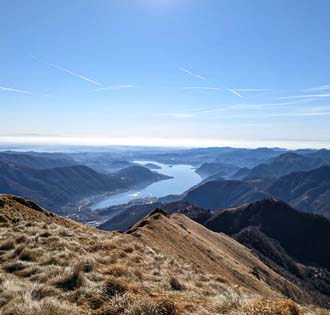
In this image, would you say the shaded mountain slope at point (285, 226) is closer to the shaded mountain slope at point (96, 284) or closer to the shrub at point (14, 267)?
the shaded mountain slope at point (96, 284)

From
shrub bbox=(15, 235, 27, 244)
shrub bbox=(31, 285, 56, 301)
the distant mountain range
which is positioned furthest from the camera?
the distant mountain range

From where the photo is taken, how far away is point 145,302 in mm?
9930

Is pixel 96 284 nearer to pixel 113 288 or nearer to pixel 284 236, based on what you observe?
pixel 113 288

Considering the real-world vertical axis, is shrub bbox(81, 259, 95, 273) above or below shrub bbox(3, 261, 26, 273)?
above

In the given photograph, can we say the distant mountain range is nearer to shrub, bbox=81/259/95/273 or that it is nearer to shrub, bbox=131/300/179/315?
shrub, bbox=81/259/95/273

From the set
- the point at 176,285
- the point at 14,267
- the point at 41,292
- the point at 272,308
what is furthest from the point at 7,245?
the point at 272,308

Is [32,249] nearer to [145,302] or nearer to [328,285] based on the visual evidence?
[145,302]

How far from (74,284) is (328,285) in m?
112

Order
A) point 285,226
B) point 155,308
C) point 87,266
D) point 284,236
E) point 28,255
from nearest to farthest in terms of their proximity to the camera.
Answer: point 155,308 → point 87,266 → point 28,255 → point 284,236 → point 285,226

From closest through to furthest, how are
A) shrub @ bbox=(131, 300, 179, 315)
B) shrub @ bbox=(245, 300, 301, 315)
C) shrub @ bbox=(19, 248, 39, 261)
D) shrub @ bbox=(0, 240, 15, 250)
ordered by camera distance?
shrub @ bbox=(131, 300, 179, 315) < shrub @ bbox=(245, 300, 301, 315) < shrub @ bbox=(19, 248, 39, 261) < shrub @ bbox=(0, 240, 15, 250)

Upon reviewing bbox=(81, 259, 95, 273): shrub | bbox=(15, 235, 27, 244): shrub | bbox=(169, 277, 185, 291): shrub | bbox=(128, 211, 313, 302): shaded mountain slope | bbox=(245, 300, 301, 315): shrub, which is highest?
bbox=(245, 300, 301, 315): shrub

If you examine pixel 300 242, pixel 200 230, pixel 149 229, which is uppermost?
pixel 149 229

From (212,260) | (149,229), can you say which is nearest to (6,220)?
(149,229)

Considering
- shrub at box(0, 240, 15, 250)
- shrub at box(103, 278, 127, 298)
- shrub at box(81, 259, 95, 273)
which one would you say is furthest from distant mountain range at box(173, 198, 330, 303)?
shrub at box(103, 278, 127, 298)
